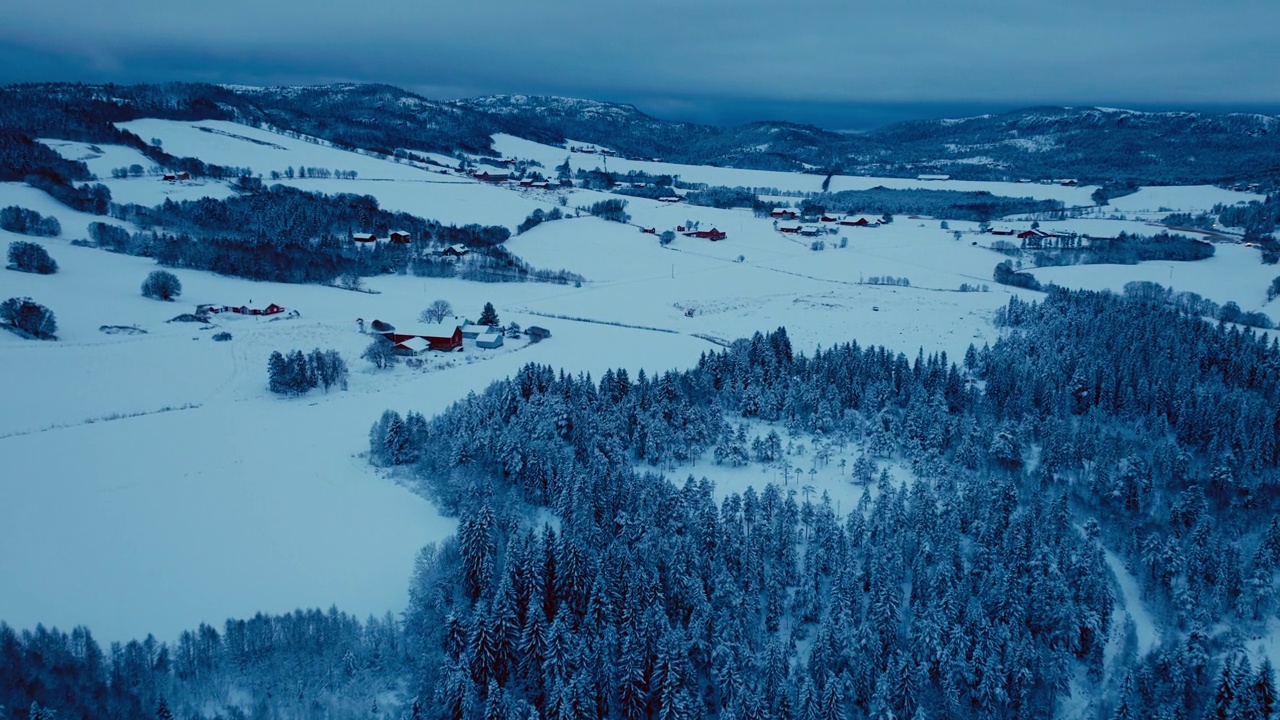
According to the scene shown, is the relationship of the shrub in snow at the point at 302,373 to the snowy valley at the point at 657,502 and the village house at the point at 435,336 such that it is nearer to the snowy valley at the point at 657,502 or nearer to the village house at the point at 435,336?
the snowy valley at the point at 657,502

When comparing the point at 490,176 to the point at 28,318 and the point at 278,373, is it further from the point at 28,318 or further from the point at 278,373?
the point at 278,373

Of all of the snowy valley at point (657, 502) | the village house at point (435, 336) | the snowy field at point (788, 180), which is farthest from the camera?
the snowy field at point (788, 180)

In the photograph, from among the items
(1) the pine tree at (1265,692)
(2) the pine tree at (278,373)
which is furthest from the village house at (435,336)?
(1) the pine tree at (1265,692)

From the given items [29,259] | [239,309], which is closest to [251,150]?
[29,259]

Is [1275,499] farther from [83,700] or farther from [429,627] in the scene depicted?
[83,700]

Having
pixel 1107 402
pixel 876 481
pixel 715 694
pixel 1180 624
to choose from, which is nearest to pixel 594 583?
pixel 715 694
